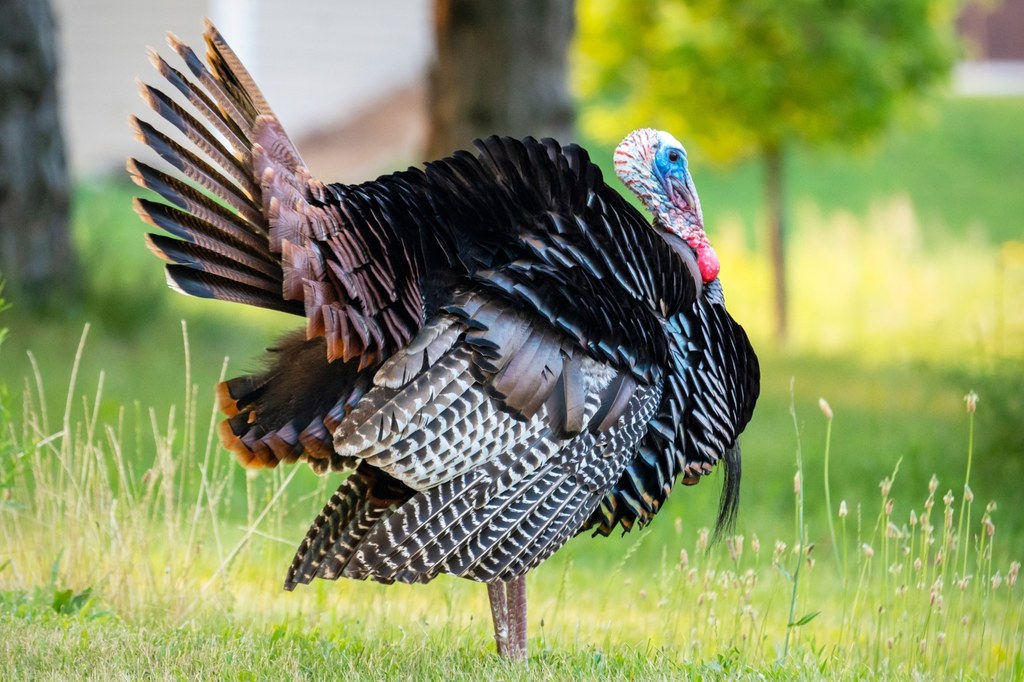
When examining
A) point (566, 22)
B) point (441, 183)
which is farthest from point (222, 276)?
point (566, 22)

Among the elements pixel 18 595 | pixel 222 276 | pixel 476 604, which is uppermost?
pixel 222 276

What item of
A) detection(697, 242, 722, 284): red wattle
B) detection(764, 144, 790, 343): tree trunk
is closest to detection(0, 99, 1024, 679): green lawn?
detection(764, 144, 790, 343): tree trunk

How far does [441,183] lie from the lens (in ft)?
13.1

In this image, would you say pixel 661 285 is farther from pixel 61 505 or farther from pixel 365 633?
pixel 61 505

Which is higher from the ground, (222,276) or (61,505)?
(222,276)

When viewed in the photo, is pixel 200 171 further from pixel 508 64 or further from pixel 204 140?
pixel 508 64

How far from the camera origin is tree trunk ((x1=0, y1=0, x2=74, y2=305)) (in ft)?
25.9

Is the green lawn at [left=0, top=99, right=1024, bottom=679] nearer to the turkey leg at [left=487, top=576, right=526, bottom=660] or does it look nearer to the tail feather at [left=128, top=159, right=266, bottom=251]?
the turkey leg at [left=487, top=576, right=526, bottom=660]

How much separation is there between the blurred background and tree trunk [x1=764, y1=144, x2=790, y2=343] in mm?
27

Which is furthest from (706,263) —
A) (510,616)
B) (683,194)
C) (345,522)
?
(345,522)

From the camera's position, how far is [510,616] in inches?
165

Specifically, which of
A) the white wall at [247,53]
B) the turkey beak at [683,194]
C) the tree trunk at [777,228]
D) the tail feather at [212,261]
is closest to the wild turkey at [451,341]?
the tail feather at [212,261]

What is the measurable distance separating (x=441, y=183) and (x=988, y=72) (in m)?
32.1

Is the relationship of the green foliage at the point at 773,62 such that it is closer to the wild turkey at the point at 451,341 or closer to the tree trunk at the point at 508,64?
the tree trunk at the point at 508,64
